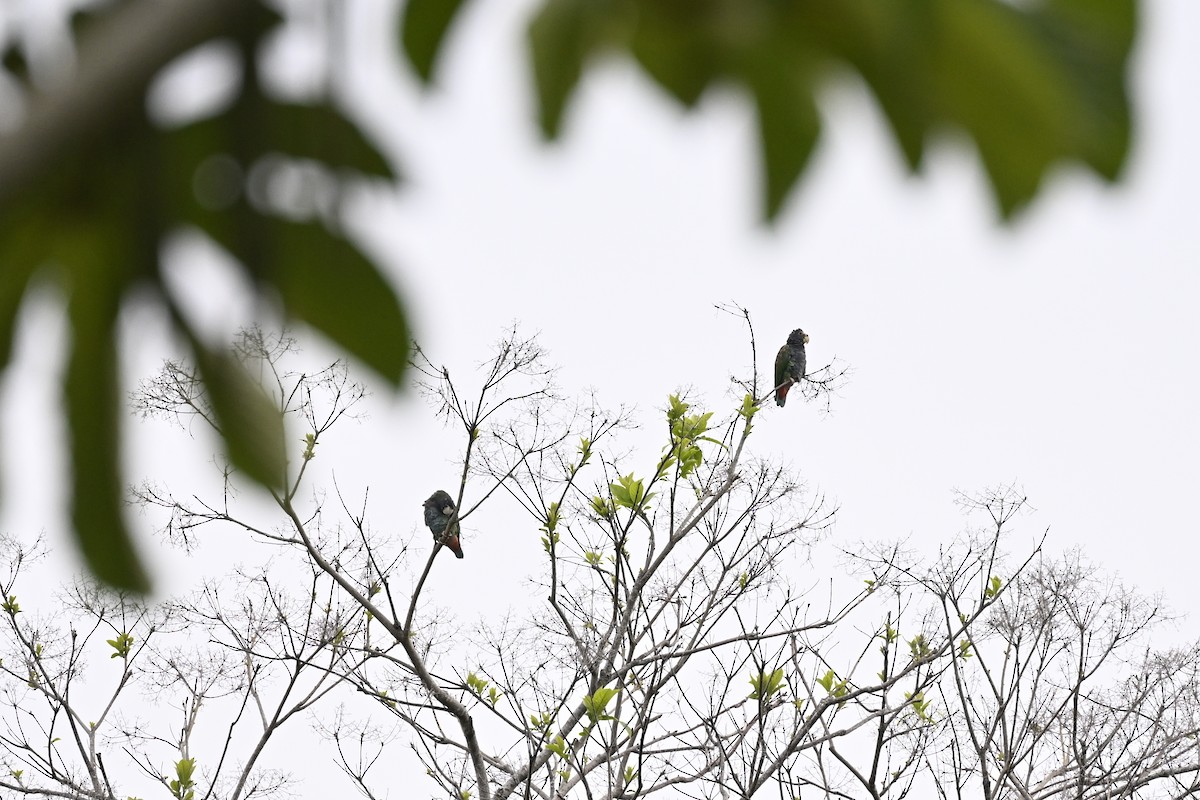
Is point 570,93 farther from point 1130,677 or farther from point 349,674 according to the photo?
point 1130,677

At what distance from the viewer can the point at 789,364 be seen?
7695 mm

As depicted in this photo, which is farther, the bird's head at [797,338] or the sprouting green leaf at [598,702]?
the bird's head at [797,338]

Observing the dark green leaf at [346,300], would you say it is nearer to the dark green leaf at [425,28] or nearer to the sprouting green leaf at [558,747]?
the dark green leaf at [425,28]

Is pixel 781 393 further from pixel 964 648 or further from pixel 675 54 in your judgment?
pixel 675 54

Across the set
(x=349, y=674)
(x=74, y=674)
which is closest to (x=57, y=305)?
(x=349, y=674)

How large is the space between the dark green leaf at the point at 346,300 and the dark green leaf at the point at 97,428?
10 cm

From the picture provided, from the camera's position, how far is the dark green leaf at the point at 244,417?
54 centimetres

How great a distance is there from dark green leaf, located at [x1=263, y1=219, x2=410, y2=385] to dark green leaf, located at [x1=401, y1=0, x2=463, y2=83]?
0.32 ft

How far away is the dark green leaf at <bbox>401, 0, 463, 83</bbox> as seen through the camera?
51 cm

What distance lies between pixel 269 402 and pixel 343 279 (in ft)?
0.24

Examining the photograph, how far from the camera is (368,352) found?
0.55 m

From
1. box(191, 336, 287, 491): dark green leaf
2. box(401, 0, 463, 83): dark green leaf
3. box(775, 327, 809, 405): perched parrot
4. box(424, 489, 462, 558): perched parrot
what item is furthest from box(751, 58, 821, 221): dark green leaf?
box(424, 489, 462, 558): perched parrot

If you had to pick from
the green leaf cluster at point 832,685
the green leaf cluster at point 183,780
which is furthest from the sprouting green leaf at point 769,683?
the green leaf cluster at point 183,780

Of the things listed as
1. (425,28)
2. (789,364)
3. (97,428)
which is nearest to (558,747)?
(789,364)
